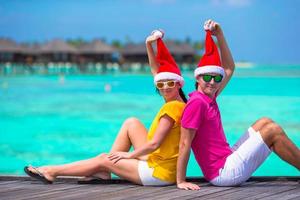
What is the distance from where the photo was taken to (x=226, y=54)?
3984 mm

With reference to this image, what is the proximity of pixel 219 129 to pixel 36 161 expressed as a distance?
23.8ft

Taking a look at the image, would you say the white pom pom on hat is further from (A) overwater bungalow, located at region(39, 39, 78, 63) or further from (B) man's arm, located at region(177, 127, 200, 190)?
(A) overwater bungalow, located at region(39, 39, 78, 63)

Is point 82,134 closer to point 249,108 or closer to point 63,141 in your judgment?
point 63,141

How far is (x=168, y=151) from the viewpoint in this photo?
380 cm

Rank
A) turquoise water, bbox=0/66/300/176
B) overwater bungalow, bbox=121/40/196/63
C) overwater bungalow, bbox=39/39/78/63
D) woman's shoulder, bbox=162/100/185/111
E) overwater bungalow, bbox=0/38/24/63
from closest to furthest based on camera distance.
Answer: woman's shoulder, bbox=162/100/185/111, turquoise water, bbox=0/66/300/176, overwater bungalow, bbox=0/38/24/63, overwater bungalow, bbox=39/39/78/63, overwater bungalow, bbox=121/40/196/63

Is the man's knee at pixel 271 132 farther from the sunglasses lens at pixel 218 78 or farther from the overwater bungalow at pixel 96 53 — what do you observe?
the overwater bungalow at pixel 96 53

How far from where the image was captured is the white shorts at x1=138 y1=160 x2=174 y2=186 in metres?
3.83

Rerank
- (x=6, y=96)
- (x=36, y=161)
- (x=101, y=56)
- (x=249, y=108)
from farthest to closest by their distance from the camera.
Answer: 1. (x=101, y=56)
2. (x=6, y=96)
3. (x=249, y=108)
4. (x=36, y=161)

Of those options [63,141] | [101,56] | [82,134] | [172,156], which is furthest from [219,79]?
[101,56]

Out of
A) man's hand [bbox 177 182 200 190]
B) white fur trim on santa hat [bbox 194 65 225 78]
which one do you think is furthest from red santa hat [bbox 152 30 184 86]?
man's hand [bbox 177 182 200 190]

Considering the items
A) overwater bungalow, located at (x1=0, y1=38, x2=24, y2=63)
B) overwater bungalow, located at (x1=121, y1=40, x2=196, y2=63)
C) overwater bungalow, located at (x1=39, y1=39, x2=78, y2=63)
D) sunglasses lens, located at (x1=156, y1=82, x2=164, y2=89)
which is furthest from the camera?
overwater bungalow, located at (x1=121, y1=40, x2=196, y2=63)

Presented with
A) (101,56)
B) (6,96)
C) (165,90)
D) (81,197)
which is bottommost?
(81,197)

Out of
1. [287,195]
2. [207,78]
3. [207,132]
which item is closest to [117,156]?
[207,132]

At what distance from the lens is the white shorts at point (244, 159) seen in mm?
3705
